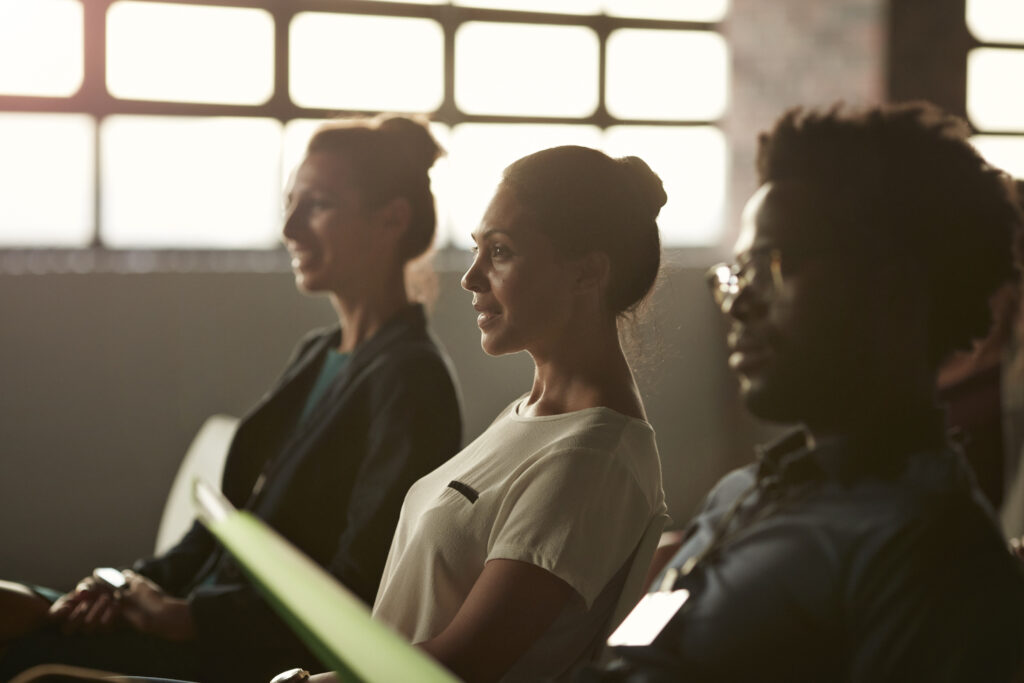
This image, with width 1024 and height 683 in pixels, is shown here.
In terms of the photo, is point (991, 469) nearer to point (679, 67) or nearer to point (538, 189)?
point (538, 189)

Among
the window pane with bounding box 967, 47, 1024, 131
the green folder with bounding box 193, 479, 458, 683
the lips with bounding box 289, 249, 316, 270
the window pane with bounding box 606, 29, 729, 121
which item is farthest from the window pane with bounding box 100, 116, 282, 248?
the green folder with bounding box 193, 479, 458, 683

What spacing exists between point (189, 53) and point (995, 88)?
122 inches

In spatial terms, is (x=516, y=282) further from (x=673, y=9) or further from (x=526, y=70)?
(x=673, y=9)

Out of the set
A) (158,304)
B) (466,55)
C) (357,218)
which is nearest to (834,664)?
(357,218)

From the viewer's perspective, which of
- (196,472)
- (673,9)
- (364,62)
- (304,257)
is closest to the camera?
(304,257)

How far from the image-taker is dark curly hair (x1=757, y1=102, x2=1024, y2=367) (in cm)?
70

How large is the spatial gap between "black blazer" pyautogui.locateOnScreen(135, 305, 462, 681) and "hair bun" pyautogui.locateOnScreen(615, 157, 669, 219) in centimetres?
37

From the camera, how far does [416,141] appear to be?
1674 millimetres

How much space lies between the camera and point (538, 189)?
0.98 metres

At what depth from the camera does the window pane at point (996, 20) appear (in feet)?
15.1

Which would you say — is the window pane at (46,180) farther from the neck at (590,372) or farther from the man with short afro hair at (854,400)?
the man with short afro hair at (854,400)

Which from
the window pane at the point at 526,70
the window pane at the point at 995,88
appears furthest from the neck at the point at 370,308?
the window pane at the point at 995,88

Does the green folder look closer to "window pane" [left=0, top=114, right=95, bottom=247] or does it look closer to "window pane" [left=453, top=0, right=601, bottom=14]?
"window pane" [left=0, top=114, right=95, bottom=247]

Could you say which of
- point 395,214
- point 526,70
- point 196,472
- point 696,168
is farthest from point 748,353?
point 696,168
